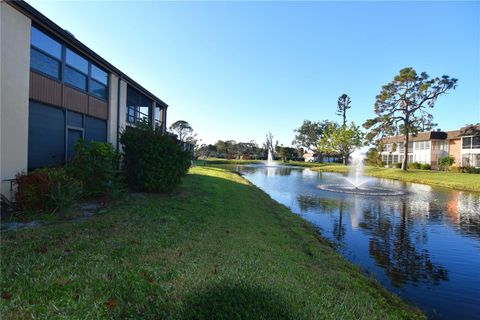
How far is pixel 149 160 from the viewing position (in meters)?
11.0

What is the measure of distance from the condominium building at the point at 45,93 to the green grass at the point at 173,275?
3.81 meters

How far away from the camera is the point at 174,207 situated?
9.13 meters

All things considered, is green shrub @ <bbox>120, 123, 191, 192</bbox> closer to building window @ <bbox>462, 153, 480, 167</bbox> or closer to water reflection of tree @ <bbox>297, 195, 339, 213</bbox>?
water reflection of tree @ <bbox>297, 195, 339, 213</bbox>

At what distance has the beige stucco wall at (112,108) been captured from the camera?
1484cm

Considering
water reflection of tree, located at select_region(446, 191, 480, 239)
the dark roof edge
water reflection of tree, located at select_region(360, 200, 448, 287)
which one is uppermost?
the dark roof edge

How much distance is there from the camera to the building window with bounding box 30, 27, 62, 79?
945 centimetres

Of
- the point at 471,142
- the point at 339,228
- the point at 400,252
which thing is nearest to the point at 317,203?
the point at 339,228

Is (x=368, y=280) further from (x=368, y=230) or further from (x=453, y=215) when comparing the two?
(x=453, y=215)

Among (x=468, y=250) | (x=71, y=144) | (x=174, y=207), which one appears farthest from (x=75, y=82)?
(x=468, y=250)

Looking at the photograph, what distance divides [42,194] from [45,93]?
4450mm

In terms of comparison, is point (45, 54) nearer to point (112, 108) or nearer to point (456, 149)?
point (112, 108)

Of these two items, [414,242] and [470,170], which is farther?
[470,170]

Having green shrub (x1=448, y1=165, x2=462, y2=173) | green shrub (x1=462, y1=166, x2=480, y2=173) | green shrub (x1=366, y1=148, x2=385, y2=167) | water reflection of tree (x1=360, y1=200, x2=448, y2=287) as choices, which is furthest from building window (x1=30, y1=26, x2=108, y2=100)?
green shrub (x1=366, y1=148, x2=385, y2=167)

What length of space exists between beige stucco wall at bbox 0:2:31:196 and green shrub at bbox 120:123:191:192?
3283 millimetres
